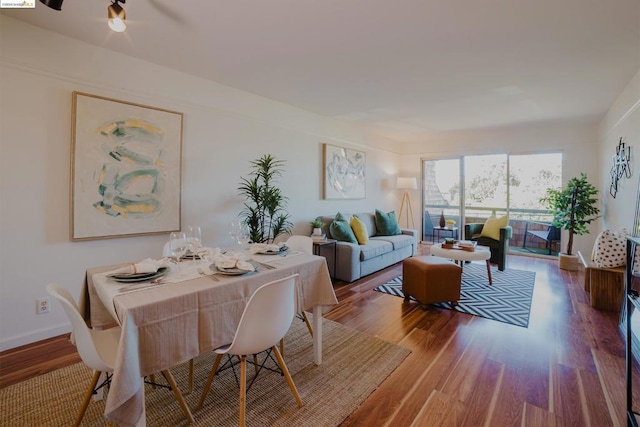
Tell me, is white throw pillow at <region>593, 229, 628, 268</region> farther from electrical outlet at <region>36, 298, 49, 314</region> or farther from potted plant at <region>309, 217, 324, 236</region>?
electrical outlet at <region>36, 298, 49, 314</region>

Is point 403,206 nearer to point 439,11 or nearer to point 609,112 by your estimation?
point 609,112

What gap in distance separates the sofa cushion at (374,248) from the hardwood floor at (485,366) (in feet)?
3.11

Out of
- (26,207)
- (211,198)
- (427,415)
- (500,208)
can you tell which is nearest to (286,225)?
(211,198)

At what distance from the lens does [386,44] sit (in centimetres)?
263

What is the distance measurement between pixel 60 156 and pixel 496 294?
4856 millimetres

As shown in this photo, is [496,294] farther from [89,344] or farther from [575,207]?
[89,344]

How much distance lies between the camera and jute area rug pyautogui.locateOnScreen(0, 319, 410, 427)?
5.63 feet

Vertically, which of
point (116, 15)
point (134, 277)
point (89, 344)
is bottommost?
point (89, 344)

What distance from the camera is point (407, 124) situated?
18.6ft

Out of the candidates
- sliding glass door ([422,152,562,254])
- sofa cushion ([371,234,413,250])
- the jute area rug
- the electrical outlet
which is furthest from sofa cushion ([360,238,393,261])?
the electrical outlet

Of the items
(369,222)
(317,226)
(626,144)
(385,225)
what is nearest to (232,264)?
(317,226)

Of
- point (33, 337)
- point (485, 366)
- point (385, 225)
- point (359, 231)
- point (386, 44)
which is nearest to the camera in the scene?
point (485, 366)

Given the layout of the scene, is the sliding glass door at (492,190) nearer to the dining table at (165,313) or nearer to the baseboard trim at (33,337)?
the dining table at (165,313)

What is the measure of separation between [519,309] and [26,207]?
15.8ft
